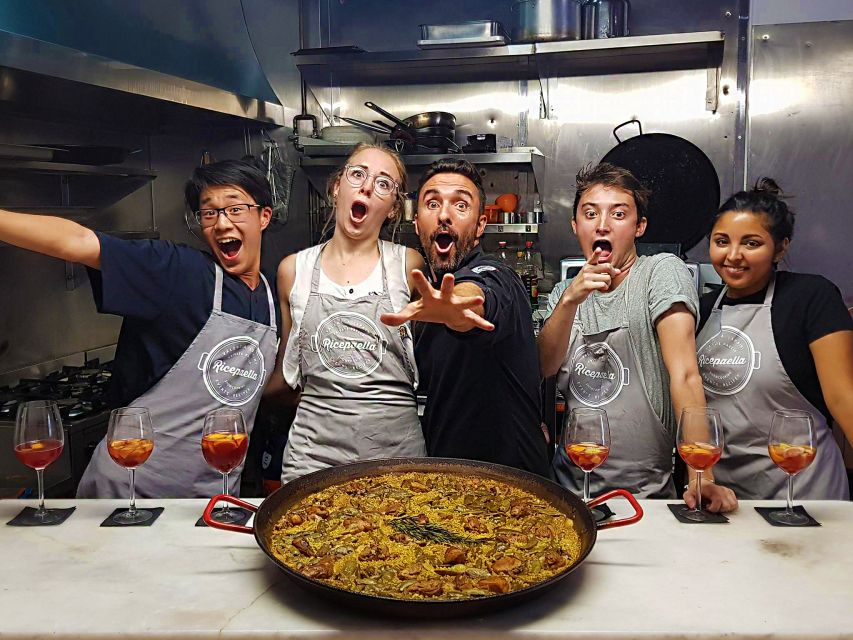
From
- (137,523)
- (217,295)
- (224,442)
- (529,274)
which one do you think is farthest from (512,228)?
(137,523)

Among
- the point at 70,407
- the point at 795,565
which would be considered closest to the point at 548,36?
the point at 70,407

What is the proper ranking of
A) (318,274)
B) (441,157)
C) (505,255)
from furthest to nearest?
(505,255), (441,157), (318,274)

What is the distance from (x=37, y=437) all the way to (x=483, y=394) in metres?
1.23

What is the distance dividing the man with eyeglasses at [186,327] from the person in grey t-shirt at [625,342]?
3.13 ft

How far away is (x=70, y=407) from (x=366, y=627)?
7.00ft

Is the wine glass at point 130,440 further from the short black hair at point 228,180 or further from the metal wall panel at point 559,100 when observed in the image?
the metal wall panel at point 559,100

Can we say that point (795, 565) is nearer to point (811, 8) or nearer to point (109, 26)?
point (109, 26)

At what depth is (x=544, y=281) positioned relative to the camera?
4.80 m

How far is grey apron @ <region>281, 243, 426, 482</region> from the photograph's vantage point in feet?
7.54

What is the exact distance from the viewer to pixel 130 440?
168 cm

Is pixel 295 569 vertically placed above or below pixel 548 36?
below

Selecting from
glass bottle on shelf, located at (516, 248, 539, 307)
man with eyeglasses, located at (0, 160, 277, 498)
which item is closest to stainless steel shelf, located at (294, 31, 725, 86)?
glass bottle on shelf, located at (516, 248, 539, 307)

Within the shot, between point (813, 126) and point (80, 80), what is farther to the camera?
point (813, 126)

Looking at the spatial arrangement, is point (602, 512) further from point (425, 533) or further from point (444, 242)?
point (444, 242)
